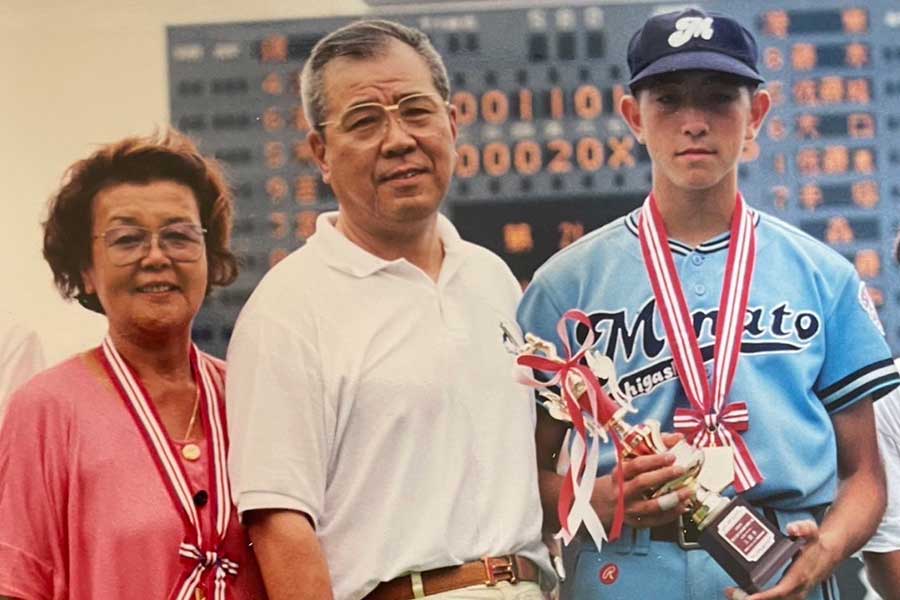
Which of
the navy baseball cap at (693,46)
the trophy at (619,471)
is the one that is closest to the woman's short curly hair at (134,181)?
the trophy at (619,471)

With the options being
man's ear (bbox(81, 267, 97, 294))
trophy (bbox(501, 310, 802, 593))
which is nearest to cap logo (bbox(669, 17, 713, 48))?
trophy (bbox(501, 310, 802, 593))

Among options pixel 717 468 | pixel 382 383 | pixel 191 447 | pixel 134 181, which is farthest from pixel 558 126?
pixel 191 447

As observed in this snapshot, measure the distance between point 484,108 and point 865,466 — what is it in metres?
1.04

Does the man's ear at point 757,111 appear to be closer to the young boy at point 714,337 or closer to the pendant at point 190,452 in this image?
the young boy at point 714,337

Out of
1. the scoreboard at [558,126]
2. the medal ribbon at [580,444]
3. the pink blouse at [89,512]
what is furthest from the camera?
the scoreboard at [558,126]

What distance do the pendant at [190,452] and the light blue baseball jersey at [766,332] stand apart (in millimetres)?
684

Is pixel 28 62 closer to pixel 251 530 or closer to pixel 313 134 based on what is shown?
pixel 313 134

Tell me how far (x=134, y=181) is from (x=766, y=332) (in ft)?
4.19

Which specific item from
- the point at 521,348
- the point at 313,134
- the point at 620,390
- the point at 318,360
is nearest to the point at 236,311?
the point at 318,360

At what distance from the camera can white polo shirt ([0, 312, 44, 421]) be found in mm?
2277

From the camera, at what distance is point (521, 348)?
7.38 feet

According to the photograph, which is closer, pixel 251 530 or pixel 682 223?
pixel 251 530

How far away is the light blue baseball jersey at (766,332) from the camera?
2191 millimetres

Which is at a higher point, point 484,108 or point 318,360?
point 484,108
